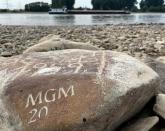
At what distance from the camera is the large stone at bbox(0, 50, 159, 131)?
4.80 metres

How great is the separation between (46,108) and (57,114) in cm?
15

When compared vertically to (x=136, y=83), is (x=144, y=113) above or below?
below

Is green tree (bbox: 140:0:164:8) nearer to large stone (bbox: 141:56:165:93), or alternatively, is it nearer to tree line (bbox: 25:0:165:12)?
tree line (bbox: 25:0:165:12)

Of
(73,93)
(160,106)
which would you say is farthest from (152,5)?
(73,93)

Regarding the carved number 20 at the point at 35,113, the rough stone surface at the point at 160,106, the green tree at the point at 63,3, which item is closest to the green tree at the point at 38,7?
the green tree at the point at 63,3

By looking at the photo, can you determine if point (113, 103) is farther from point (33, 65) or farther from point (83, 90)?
point (33, 65)

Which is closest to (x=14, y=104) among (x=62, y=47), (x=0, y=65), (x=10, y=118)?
(x=10, y=118)

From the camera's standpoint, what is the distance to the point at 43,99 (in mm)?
5004

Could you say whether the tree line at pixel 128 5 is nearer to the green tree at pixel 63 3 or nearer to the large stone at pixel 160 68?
the green tree at pixel 63 3

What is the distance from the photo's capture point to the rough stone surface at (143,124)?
5.27 metres

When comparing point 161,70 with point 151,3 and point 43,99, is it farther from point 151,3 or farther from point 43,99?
point 151,3

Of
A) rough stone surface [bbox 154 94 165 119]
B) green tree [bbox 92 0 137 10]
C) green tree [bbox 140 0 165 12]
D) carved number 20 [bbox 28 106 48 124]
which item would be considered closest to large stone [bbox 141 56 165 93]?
rough stone surface [bbox 154 94 165 119]

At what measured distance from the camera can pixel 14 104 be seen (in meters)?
5.01

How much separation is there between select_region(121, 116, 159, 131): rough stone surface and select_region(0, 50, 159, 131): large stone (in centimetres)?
11
